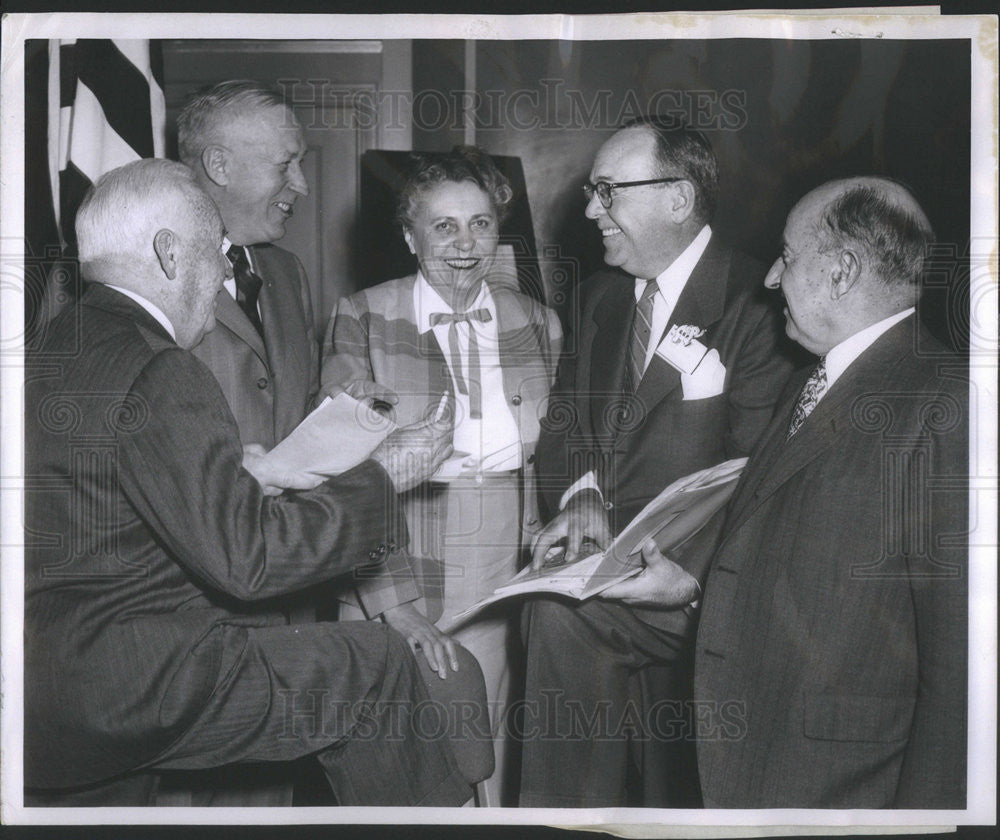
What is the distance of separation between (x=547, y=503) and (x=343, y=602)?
1.85ft

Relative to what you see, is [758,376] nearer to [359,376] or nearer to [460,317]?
[460,317]

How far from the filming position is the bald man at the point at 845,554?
2.65 meters

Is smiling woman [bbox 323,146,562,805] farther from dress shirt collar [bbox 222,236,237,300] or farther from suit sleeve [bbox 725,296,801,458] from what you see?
suit sleeve [bbox 725,296,801,458]

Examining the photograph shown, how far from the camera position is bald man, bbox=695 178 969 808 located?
8.70 ft

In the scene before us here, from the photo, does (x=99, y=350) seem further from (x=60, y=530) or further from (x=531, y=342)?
(x=531, y=342)

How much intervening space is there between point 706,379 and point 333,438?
3.06 feet

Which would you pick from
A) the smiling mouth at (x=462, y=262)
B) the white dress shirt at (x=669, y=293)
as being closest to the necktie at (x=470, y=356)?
the smiling mouth at (x=462, y=262)

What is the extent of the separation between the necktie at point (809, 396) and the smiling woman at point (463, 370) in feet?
1.99

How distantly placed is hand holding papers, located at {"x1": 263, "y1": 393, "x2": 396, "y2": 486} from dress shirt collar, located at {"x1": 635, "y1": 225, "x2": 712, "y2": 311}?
0.76 m

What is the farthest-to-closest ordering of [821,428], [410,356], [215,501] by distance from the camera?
[410,356] → [821,428] → [215,501]

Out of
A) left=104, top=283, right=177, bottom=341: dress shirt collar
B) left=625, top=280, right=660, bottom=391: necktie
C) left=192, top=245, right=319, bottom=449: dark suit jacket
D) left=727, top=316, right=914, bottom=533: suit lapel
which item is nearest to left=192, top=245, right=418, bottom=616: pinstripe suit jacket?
left=192, top=245, right=319, bottom=449: dark suit jacket

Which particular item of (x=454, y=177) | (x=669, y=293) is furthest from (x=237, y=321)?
(x=669, y=293)

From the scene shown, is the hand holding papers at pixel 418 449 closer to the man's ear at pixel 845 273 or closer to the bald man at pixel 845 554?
the bald man at pixel 845 554

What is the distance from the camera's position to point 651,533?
8.94 feet
